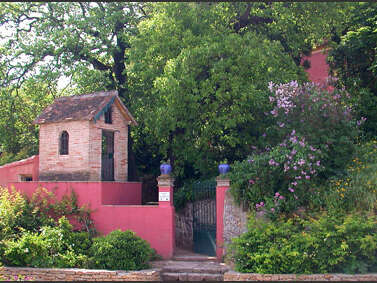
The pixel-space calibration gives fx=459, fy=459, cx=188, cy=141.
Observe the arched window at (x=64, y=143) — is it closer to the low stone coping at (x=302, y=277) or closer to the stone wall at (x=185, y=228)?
the stone wall at (x=185, y=228)

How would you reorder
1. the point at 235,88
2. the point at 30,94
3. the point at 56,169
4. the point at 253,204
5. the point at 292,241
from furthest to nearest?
the point at 30,94 < the point at 56,169 < the point at 235,88 < the point at 253,204 < the point at 292,241

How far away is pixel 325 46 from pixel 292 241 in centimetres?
1134

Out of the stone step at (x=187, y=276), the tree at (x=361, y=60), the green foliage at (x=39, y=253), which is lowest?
the stone step at (x=187, y=276)

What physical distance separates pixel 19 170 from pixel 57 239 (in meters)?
4.78

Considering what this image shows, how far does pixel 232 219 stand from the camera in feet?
43.1

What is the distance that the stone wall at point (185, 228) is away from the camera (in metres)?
14.8

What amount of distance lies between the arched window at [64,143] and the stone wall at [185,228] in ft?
14.3

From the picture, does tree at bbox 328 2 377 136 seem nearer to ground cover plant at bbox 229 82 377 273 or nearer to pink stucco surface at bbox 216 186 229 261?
ground cover plant at bbox 229 82 377 273

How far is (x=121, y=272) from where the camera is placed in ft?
37.7

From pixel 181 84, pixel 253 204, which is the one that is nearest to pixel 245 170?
pixel 253 204

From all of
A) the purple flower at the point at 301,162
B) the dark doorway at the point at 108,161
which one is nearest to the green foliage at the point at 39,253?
the dark doorway at the point at 108,161

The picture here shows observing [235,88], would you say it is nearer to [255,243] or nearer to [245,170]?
[245,170]

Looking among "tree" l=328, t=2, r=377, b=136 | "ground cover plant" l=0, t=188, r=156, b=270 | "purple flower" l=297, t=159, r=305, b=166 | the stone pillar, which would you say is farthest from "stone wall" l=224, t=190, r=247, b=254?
"tree" l=328, t=2, r=377, b=136

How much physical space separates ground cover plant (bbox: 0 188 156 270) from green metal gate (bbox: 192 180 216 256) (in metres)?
1.86
